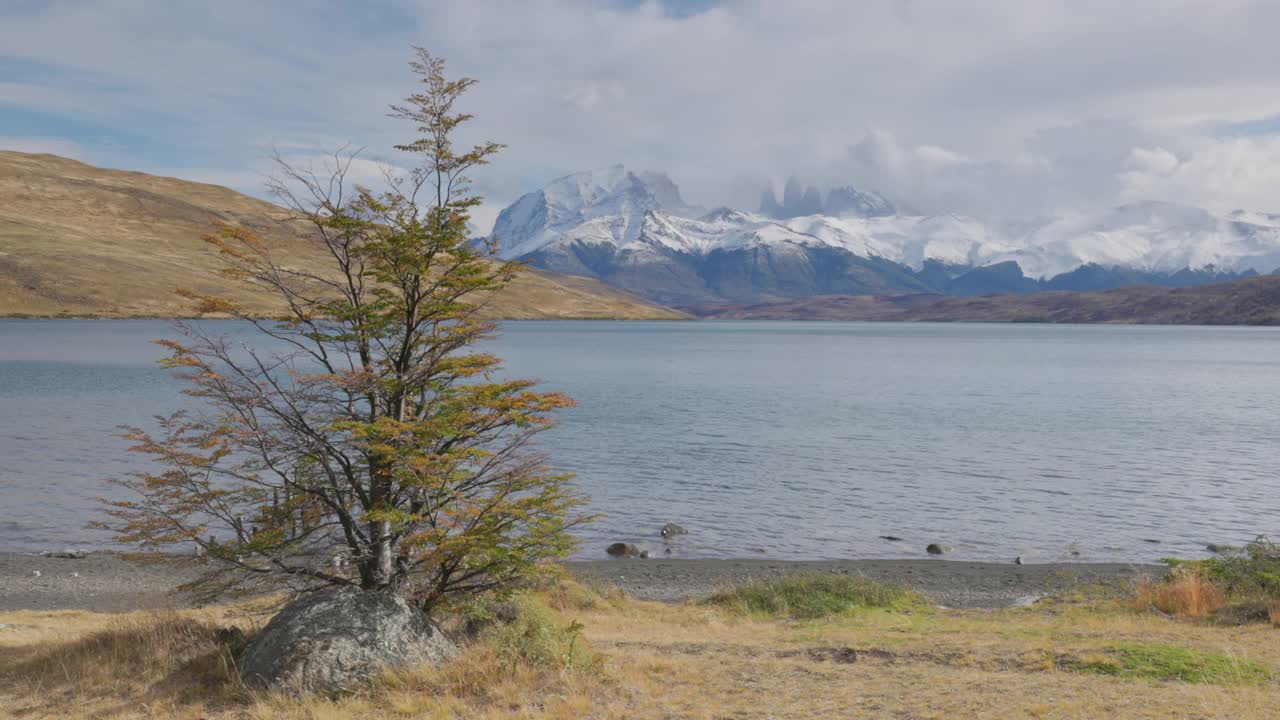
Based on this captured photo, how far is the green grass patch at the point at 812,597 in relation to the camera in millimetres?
25547

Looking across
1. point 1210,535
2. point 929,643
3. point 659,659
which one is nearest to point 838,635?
point 929,643

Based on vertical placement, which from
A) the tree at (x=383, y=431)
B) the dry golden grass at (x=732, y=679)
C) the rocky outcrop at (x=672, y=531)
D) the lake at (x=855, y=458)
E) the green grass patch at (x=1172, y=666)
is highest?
the tree at (x=383, y=431)

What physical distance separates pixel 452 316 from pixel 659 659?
779 cm

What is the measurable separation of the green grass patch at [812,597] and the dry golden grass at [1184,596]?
6.32 m

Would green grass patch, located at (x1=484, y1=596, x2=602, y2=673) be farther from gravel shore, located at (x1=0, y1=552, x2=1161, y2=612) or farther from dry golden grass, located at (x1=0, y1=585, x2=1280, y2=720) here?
gravel shore, located at (x1=0, y1=552, x2=1161, y2=612)

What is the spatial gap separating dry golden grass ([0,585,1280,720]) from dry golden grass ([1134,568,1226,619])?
2.41 metres

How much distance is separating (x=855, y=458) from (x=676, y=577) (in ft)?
96.9

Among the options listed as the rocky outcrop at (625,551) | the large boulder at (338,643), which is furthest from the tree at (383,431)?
the rocky outcrop at (625,551)

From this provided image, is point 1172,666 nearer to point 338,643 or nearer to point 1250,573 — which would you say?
point 1250,573

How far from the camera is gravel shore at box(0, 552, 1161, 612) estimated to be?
28812mm

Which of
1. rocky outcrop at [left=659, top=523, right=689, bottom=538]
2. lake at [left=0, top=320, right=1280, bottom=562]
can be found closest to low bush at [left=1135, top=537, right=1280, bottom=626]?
lake at [left=0, top=320, right=1280, bottom=562]

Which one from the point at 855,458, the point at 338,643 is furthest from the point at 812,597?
the point at 855,458

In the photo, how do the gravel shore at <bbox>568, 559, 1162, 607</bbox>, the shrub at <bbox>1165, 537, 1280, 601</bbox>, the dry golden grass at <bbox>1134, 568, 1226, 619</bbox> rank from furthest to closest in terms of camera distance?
the gravel shore at <bbox>568, 559, 1162, 607</bbox> → the shrub at <bbox>1165, 537, 1280, 601</bbox> → the dry golden grass at <bbox>1134, 568, 1226, 619</bbox>

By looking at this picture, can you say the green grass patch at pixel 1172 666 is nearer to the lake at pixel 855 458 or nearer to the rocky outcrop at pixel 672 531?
the lake at pixel 855 458
